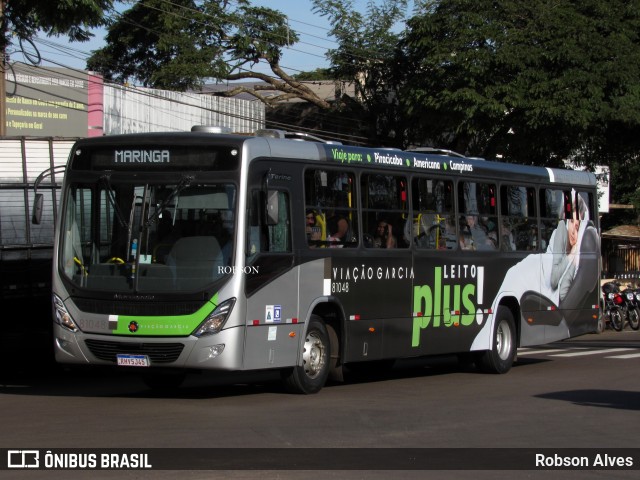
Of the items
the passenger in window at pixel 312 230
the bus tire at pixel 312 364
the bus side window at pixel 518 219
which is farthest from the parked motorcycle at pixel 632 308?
the passenger in window at pixel 312 230

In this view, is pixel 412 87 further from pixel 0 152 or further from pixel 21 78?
pixel 0 152

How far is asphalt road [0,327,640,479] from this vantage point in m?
8.82

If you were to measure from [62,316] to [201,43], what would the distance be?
28524 mm

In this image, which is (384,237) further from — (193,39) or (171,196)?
(193,39)

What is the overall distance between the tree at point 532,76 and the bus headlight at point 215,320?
60.5 feet

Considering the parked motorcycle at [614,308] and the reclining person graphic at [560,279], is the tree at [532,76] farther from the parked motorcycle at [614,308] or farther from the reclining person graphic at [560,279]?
the reclining person graphic at [560,279]

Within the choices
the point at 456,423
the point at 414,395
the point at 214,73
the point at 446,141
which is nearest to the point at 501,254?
the point at 414,395

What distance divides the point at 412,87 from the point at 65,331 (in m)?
21.2

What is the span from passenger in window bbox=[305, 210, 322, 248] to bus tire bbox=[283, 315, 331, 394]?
0.91m

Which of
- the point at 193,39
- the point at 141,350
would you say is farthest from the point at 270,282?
the point at 193,39

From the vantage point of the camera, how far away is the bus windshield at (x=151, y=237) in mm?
12102

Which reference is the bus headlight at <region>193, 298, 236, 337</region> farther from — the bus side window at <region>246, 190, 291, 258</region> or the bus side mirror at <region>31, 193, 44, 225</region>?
the bus side mirror at <region>31, 193, 44, 225</region>

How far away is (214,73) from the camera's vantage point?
39625mm

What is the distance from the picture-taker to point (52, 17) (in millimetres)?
17516
